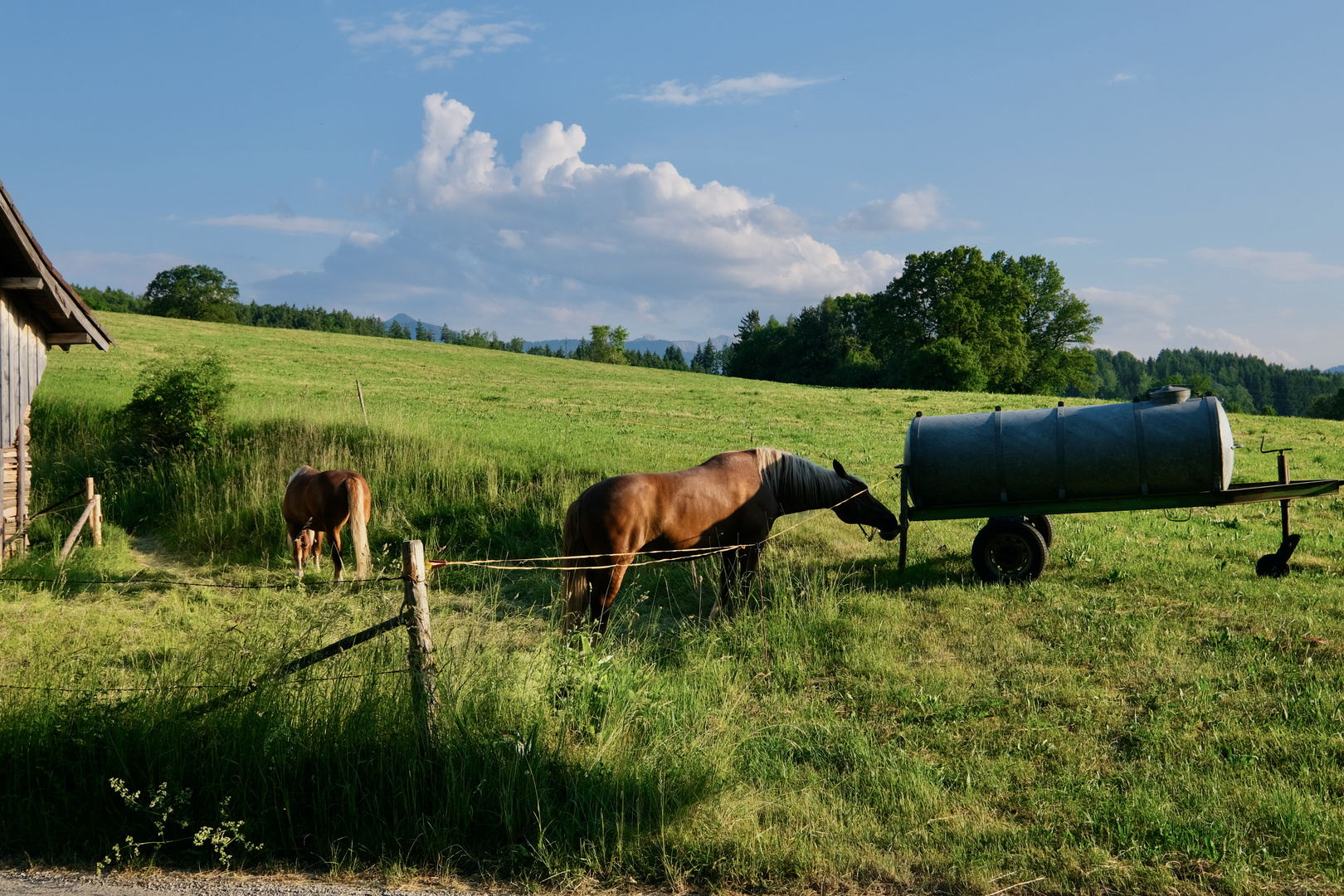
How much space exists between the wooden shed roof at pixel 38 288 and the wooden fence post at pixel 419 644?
29.5 ft

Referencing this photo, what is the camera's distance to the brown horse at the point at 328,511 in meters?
11.4

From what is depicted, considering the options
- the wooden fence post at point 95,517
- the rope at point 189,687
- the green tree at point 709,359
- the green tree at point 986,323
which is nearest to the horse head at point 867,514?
the rope at point 189,687

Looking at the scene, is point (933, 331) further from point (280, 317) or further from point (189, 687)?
point (280, 317)

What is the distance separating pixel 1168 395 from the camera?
933 cm

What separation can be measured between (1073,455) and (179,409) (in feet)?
51.1

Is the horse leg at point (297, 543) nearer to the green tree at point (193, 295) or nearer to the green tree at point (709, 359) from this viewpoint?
the green tree at point (193, 295)

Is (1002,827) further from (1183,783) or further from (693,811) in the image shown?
(693,811)

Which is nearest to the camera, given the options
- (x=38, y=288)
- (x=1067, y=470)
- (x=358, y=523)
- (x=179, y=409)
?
(x=1067, y=470)

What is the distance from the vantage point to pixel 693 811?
15.4 ft

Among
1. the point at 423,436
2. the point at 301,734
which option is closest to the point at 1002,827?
the point at 301,734

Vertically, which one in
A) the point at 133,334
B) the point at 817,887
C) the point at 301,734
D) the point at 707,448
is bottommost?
the point at 817,887

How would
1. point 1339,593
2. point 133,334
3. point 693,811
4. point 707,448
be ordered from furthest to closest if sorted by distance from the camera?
point 133,334, point 707,448, point 1339,593, point 693,811

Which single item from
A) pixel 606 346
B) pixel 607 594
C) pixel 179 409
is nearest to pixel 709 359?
pixel 606 346

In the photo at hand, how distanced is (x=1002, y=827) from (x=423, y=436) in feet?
43.5
